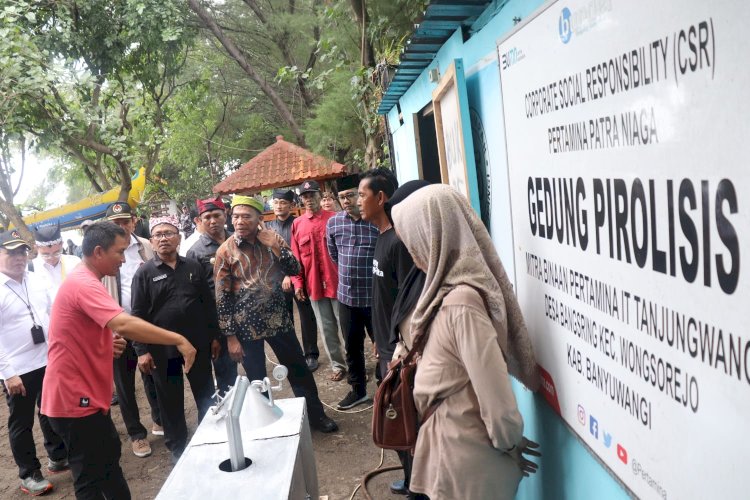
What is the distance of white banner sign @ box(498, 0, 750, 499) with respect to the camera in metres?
0.98

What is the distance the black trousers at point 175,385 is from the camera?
4.45 meters

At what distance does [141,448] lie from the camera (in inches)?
194

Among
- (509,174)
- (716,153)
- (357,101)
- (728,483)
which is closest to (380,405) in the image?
(509,174)

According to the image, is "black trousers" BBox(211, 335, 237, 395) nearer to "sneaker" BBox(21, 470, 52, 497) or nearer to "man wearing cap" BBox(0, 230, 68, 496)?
"man wearing cap" BBox(0, 230, 68, 496)

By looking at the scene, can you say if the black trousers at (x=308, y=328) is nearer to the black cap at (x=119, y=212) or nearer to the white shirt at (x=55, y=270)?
the black cap at (x=119, y=212)

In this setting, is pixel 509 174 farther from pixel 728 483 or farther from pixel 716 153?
pixel 728 483

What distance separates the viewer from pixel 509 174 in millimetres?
2275

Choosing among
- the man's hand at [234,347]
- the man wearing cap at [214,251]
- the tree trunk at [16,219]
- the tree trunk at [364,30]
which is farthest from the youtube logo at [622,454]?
the tree trunk at [16,219]

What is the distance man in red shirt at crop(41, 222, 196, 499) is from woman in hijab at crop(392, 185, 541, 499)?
181 cm

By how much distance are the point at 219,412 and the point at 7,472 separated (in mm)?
3429

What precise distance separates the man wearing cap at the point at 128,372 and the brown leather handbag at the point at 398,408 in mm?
3055

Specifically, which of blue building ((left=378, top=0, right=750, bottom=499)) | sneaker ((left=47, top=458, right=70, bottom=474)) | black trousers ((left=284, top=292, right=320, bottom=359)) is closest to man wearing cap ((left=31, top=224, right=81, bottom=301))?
sneaker ((left=47, top=458, right=70, bottom=474))

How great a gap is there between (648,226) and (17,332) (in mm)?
4690

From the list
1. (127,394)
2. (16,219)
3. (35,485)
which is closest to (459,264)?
(127,394)
